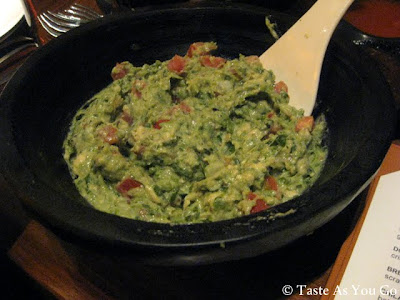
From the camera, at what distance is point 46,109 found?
1.21 meters

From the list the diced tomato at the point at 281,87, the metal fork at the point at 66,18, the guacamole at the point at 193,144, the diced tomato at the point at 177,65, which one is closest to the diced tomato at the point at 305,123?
the guacamole at the point at 193,144

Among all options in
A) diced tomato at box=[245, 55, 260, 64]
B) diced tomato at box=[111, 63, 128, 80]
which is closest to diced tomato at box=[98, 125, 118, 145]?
diced tomato at box=[111, 63, 128, 80]

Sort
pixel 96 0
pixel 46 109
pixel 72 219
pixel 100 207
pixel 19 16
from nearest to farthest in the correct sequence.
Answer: pixel 72 219, pixel 100 207, pixel 46 109, pixel 19 16, pixel 96 0

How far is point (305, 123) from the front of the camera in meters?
1.16

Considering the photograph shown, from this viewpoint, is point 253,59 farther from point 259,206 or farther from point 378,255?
point 378,255

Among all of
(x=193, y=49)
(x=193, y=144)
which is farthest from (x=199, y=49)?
(x=193, y=144)

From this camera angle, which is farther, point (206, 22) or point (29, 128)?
point (206, 22)

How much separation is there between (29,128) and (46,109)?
11 cm

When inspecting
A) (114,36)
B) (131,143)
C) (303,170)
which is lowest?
(303,170)

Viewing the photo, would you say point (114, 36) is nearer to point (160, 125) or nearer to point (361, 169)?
point (160, 125)

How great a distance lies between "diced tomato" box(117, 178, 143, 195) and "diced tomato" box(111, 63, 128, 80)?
0.38 metres

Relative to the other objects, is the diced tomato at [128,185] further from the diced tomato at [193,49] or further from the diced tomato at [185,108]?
the diced tomato at [193,49]

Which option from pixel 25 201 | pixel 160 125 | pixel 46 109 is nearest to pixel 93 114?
pixel 46 109

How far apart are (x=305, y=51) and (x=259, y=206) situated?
50 cm
